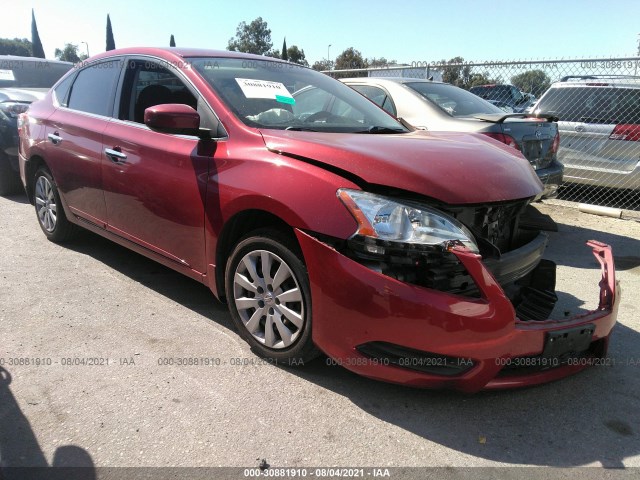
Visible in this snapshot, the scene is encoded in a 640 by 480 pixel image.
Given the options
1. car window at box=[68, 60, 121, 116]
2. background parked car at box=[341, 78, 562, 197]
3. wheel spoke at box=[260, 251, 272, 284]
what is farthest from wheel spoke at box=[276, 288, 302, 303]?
background parked car at box=[341, 78, 562, 197]

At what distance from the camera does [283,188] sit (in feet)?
8.64

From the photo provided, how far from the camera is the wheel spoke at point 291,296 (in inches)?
106

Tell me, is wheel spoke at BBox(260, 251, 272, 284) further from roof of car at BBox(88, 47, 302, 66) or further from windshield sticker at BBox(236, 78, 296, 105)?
roof of car at BBox(88, 47, 302, 66)

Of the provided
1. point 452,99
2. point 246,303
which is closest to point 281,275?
point 246,303

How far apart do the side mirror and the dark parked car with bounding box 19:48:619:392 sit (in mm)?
11

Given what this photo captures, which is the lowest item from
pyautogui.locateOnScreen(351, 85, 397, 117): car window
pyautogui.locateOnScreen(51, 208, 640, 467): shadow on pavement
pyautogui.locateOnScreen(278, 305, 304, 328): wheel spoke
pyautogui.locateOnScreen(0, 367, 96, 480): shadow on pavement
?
pyautogui.locateOnScreen(0, 367, 96, 480): shadow on pavement

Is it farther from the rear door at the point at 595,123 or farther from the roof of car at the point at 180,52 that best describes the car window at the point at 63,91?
the rear door at the point at 595,123

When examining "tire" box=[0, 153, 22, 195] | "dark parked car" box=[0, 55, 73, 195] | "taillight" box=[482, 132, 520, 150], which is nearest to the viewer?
"taillight" box=[482, 132, 520, 150]

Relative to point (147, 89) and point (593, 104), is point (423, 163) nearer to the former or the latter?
point (147, 89)

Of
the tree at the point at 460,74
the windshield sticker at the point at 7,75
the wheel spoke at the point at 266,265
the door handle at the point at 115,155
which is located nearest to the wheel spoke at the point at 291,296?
the wheel spoke at the point at 266,265

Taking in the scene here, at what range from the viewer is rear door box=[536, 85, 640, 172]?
7223mm

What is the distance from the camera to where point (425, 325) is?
2.32 metres

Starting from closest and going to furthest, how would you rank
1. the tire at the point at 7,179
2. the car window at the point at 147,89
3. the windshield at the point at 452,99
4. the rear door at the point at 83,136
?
1. the car window at the point at 147,89
2. the rear door at the point at 83,136
3. the windshield at the point at 452,99
4. the tire at the point at 7,179

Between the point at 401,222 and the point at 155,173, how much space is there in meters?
1.78
